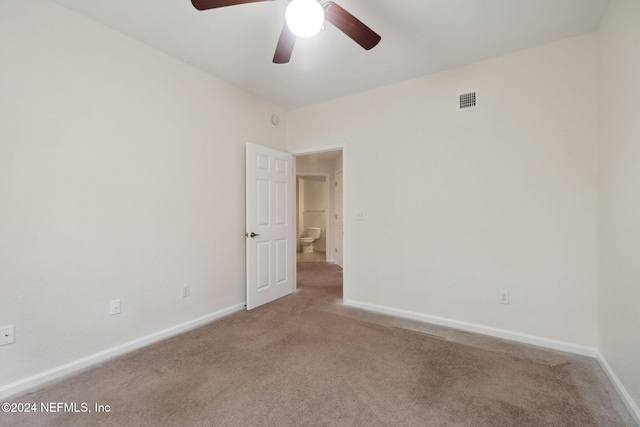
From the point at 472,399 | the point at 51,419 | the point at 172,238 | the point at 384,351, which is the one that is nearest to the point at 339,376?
the point at 384,351

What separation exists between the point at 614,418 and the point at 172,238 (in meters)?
3.32

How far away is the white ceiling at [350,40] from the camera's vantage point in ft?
6.21

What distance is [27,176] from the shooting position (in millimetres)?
1770

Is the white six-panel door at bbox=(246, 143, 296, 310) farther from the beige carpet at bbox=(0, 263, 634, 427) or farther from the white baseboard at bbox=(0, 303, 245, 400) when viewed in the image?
the beige carpet at bbox=(0, 263, 634, 427)

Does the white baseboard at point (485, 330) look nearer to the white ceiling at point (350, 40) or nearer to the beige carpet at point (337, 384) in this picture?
the beige carpet at point (337, 384)

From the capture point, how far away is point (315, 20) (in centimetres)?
140

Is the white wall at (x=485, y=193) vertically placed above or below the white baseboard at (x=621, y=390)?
above

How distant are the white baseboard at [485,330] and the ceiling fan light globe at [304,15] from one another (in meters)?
2.76

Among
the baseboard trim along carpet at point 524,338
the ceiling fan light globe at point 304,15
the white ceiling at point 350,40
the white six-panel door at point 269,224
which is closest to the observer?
the ceiling fan light globe at point 304,15

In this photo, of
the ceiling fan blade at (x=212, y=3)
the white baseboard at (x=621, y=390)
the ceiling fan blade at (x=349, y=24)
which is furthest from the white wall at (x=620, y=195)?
the ceiling fan blade at (x=212, y=3)

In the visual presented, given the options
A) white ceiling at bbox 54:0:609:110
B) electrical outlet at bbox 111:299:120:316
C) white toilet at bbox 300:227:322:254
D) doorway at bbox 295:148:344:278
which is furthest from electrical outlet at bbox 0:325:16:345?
white toilet at bbox 300:227:322:254

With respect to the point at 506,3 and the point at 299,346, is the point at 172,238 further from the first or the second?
the point at 506,3

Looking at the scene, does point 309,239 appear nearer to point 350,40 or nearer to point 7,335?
point 350,40

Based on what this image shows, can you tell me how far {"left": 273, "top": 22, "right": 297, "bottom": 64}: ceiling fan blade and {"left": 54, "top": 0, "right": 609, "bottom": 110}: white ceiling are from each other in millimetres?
319
